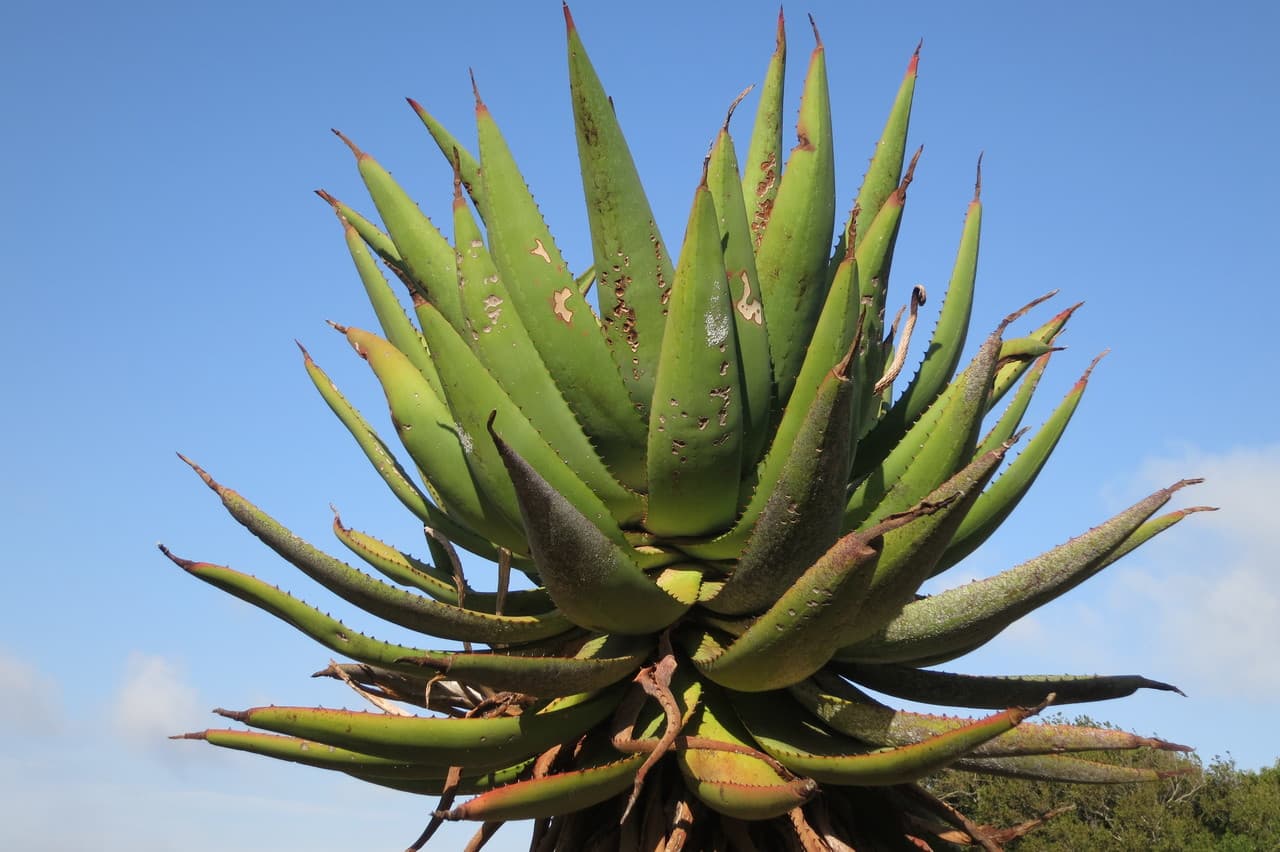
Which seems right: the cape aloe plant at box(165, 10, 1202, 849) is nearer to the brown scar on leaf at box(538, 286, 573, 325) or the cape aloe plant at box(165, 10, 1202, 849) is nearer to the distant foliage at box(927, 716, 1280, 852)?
the brown scar on leaf at box(538, 286, 573, 325)

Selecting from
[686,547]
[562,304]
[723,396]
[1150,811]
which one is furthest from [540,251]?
[1150,811]

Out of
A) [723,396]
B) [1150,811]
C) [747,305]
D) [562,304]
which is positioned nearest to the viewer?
[723,396]

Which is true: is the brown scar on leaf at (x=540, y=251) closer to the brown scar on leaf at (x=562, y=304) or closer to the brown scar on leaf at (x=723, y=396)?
the brown scar on leaf at (x=562, y=304)

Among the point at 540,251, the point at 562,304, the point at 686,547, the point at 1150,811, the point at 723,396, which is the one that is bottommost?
the point at 1150,811

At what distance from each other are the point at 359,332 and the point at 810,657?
1.91 m

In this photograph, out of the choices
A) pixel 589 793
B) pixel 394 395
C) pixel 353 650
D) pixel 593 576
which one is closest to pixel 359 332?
pixel 394 395

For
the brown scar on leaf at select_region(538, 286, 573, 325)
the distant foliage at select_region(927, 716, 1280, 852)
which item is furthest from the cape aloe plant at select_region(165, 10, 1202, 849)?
the distant foliage at select_region(927, 716, 1280, 852)

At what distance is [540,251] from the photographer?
3.63 meters

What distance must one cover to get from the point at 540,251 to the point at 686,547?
3.19 ft

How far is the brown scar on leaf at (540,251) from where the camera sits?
3627mm

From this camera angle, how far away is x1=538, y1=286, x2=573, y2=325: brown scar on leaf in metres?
3.55

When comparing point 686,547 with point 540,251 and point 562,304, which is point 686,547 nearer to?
point 562,304

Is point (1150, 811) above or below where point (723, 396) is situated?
below

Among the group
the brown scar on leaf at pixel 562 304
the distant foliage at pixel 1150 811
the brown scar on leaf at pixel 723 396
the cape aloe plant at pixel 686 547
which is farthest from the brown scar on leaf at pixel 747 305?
the distant foliage at pixel 1150 811
